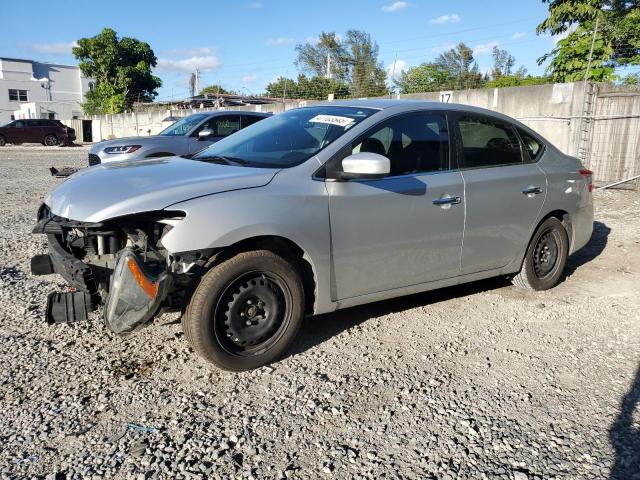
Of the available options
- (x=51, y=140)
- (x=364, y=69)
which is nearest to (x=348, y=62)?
(x=364, y=69)

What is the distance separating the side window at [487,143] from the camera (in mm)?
4375

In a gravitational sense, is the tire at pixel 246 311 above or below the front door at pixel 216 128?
below

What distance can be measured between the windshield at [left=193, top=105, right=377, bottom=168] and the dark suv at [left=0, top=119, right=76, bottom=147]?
3225cm

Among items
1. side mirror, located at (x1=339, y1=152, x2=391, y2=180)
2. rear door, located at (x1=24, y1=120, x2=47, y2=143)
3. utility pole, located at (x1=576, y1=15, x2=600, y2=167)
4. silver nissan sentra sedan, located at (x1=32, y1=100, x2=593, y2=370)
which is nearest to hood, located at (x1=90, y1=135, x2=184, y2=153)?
silver nissan sentra sedan, located at (x1=32, y1=100, x2=593, y2=370)

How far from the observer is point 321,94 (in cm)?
3688

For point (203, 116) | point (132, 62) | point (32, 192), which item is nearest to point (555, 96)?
point (203, 116)

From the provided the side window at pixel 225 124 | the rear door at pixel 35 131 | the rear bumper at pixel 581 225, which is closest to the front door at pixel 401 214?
the rear bumper at pixel 581 225

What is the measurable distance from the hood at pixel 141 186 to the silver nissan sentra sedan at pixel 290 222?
0.01 metres

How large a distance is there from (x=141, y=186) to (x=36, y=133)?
33.5 meters

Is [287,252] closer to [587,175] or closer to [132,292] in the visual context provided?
[132,292]

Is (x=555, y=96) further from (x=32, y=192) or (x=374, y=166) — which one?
(x=32, y=192)

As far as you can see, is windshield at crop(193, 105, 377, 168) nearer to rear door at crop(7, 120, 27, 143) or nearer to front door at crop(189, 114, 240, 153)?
front door at crop(189, 114, 240, 153)

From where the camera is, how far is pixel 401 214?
3826mm

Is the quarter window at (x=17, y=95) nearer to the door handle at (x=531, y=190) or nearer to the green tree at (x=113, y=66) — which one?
the green tree at (x=113, y=66)
